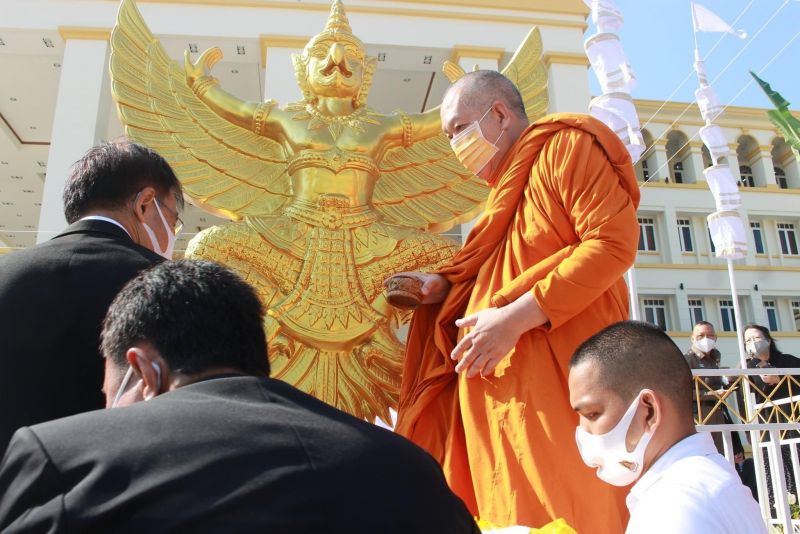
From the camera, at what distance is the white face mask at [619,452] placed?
158 centimetres

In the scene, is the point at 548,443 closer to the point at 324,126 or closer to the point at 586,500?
the point at 586,500

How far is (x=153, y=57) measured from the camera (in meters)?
3.60

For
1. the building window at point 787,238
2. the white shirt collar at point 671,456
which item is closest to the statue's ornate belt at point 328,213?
the white shirt collar at point 671,456

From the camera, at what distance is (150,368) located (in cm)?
109

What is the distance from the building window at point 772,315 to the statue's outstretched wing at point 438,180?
21865mm

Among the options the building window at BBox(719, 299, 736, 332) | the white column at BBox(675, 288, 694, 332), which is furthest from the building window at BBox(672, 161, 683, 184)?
the building window at BBox(719, 299, 736, 332)

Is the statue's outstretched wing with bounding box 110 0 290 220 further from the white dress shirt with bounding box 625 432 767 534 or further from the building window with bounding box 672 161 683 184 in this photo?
the building window with bounding box 672 161 683 184

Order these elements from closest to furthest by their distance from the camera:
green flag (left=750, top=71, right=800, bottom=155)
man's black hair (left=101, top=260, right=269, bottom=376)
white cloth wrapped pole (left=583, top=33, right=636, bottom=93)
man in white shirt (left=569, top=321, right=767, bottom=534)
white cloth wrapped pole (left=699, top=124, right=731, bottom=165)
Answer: man's black hair (left=101, top=260, right=269, bottom=376) → man in white shirt (left=569, top=321, right=767, bottom=534) → white cloth wrapped pole (left=583, top=33, right=636, bottom=93) → white cloth wrapped pole (left=699, top=124, right=731, bottom=165) → green flag (left=750, top=71, right=800, bottom=155)

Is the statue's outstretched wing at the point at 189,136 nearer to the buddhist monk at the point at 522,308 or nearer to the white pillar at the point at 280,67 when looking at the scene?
the buddhist monk at the point at 522,308

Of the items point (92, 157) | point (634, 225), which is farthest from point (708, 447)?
point (92, 157)

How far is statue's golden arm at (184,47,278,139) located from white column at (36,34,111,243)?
28.5ft

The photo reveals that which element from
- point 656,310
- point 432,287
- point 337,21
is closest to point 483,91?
point 432,287

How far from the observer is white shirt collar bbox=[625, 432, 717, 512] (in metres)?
1.50

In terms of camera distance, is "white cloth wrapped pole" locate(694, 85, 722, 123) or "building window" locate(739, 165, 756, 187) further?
"building window" locate(739, 165, 756, 187)
